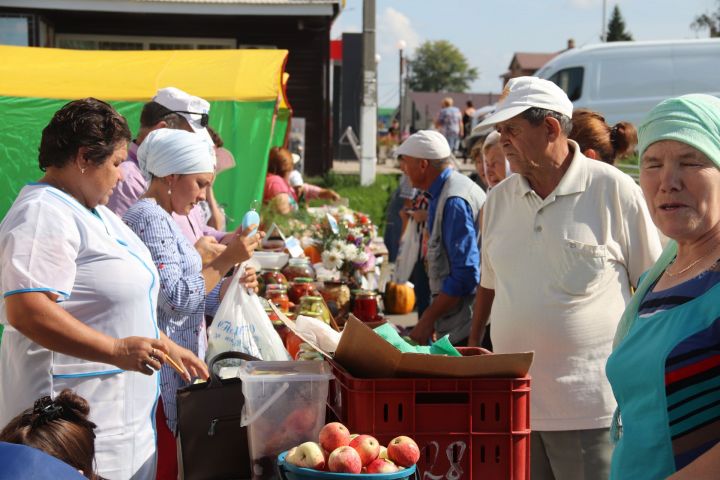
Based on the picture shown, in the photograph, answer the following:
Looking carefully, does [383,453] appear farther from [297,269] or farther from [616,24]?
[616,24]

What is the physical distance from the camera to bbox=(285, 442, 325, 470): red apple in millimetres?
2193

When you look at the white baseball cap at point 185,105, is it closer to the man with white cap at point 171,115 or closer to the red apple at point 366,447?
the man with white cap at point 171,115

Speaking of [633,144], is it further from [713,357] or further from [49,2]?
[49,2]

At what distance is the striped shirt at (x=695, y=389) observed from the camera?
1.84 m

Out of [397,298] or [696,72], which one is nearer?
[397,298]

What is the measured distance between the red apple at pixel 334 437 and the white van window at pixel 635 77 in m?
18.1

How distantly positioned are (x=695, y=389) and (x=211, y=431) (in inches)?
56.0

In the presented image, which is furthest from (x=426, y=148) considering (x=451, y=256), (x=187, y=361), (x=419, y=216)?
(x=187, y=361)

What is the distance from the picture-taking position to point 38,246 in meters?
2.74

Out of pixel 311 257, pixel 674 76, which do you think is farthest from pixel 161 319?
pixel 674 76

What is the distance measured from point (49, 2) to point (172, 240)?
15.8m

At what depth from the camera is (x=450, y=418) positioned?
243cm

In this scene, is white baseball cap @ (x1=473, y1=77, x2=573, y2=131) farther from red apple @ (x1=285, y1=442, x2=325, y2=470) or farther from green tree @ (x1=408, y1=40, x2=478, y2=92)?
green tree @ (x1=408, y1=40, x2=478, y2=92)

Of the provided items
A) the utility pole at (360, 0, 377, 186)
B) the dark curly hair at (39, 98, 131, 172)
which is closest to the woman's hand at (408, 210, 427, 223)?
the dark curly hair at (39, 98, 131, 172)
